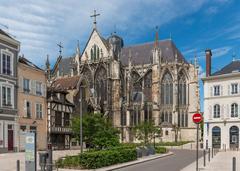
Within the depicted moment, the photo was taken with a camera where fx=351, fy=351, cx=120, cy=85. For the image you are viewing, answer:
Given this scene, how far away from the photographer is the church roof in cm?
7300

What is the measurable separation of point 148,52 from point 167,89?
1128 centimetres

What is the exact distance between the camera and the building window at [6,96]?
Answer: 30.1m

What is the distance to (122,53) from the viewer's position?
8125 centimetres

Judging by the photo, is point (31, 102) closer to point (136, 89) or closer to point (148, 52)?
point (136, 89)

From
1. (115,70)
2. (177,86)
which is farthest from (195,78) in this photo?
(115,70)

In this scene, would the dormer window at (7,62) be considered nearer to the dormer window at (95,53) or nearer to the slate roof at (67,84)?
the slate roof at (67,84)

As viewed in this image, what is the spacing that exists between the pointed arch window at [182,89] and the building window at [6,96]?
42.4m

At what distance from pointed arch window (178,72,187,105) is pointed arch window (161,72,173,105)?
1.55 meters

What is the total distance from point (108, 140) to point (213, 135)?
24.5 metres

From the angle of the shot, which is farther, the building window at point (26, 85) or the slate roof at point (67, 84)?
the slate roof at point (67, 84)

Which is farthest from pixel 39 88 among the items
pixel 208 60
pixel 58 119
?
pixel 208 60

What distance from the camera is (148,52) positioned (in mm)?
76562

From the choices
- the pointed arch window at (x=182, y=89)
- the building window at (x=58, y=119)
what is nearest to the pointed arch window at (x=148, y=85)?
the pointed arch window at (x=182, y=89)

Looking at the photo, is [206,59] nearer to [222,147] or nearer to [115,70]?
[222,147]
